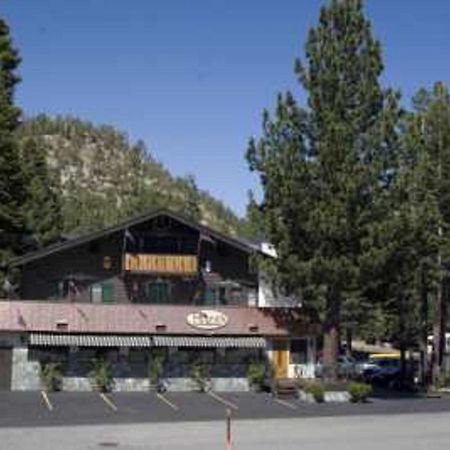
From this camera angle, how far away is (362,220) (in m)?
51.2

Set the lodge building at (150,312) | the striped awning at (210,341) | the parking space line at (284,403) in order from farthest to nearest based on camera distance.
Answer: the striped awning at (210,341) < the lodge building at (150,312) < the parking space line at (284,403)

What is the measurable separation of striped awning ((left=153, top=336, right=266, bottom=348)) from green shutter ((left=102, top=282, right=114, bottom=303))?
→ 458cm

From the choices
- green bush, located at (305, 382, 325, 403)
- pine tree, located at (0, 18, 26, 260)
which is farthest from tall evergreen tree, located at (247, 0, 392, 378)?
pine tree, located at (0, 18, 26, 260)

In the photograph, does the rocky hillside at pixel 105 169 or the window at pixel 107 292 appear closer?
the window at pixel 107 292

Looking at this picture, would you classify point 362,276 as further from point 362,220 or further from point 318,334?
point 318,334

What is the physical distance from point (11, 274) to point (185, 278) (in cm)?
1686

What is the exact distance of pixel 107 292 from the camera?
57.4m

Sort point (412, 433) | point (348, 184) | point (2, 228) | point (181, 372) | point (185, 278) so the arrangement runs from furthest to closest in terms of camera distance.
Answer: point (2, 228) → point (185, 278) → point (181, 372) → point (348, 184) → point (412, 433)

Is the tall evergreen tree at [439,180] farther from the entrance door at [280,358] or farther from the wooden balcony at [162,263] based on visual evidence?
the wooden balcony at [162,263]

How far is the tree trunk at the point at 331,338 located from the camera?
173 ft

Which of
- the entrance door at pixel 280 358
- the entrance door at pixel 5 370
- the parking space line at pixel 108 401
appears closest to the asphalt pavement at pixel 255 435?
the parking space line at pixel 108 401

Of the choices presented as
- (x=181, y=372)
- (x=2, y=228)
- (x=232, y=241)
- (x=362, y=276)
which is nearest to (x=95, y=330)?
(x=181, y=372)

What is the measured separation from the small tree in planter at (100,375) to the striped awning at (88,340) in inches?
36.2

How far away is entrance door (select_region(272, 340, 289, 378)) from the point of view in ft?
185
